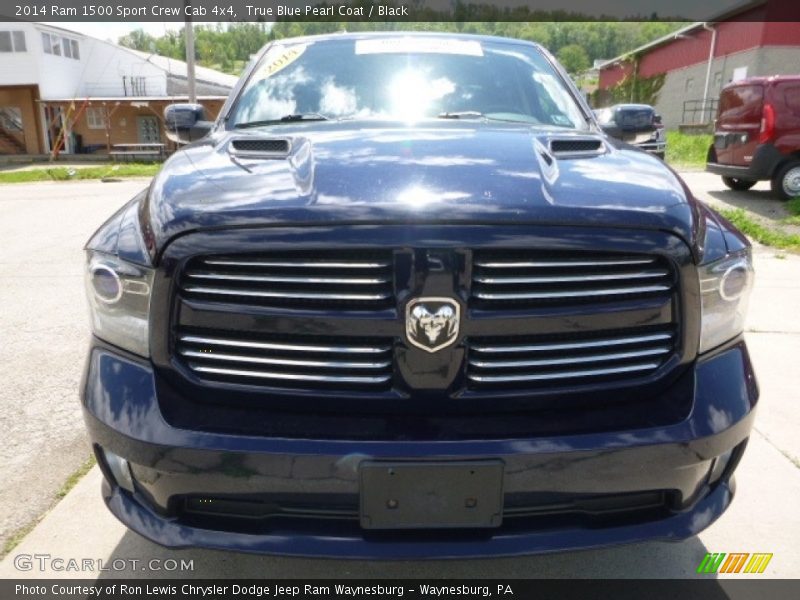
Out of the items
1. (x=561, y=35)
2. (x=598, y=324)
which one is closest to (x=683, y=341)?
(x=598, y=324)

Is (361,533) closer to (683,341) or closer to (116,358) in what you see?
(116,358)

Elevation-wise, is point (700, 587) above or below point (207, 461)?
below

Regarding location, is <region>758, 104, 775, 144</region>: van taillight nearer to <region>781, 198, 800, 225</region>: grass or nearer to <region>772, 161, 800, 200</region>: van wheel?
<region>772, 161, 800, 200</region>: van wheel

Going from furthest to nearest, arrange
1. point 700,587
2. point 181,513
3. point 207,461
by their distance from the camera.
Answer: point 700,587, point 181,513, point 207,461

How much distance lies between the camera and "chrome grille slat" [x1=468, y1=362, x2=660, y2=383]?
1.75 m

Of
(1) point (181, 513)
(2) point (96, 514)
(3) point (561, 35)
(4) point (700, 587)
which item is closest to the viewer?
(1) point (181, 513)

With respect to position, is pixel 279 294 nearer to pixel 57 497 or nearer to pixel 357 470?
pixel 357 470

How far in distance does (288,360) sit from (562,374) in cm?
70

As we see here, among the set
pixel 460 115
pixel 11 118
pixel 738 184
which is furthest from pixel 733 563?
pixel 11 118

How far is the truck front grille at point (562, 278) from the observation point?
171 cm

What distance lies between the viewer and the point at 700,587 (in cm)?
223

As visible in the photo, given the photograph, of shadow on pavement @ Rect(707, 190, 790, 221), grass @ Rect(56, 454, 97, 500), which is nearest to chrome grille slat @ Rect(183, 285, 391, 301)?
grass @ Rect(56, 454, 97, 500)

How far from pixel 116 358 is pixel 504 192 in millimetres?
1113

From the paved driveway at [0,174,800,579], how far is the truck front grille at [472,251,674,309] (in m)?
0.66
